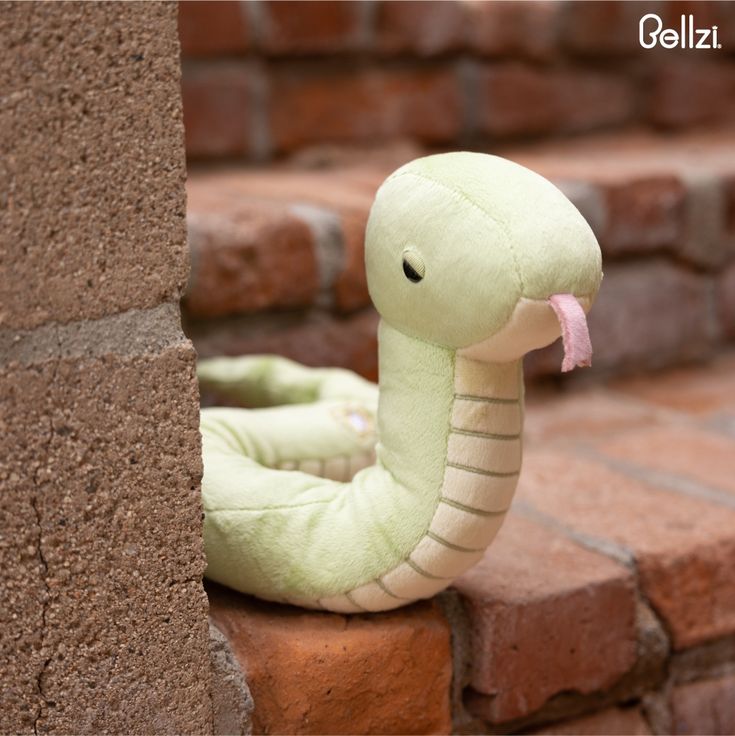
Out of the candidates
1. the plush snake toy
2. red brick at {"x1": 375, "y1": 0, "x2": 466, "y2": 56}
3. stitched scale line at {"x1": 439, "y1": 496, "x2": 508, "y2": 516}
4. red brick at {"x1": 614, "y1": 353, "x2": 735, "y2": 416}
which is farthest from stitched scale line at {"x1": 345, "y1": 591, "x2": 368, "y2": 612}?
red brick at {"x1": 375, "y1": 0, "x2": 466, "y2": 56}

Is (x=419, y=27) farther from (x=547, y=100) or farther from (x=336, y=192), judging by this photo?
(x=336, y=192)

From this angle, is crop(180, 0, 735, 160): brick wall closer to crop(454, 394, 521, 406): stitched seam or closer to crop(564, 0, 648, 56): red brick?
crop(564, 0, 648, 56): red brick

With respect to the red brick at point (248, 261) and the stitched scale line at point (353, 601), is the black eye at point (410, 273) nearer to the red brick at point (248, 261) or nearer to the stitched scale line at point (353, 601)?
the stitched scale line at point (353, 601)

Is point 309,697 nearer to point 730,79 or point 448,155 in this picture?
point 448,155

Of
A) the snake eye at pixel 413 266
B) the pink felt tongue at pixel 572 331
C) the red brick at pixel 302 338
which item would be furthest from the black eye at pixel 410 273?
the red brick at pixel 302 338

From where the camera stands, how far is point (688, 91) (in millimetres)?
2225

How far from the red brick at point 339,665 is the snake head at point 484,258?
0.26 meters

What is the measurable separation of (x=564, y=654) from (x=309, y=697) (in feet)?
0.90

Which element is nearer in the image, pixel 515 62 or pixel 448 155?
pixel 448 155

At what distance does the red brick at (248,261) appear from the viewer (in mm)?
1330

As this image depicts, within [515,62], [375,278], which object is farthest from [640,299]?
[375,278]

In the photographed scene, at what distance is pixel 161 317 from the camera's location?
2.48 ft

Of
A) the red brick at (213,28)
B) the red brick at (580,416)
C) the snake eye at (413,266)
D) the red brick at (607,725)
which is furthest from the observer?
the red brick at (213,28)

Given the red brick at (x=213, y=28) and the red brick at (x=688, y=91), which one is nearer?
the red brick at (x=213, y=28)
